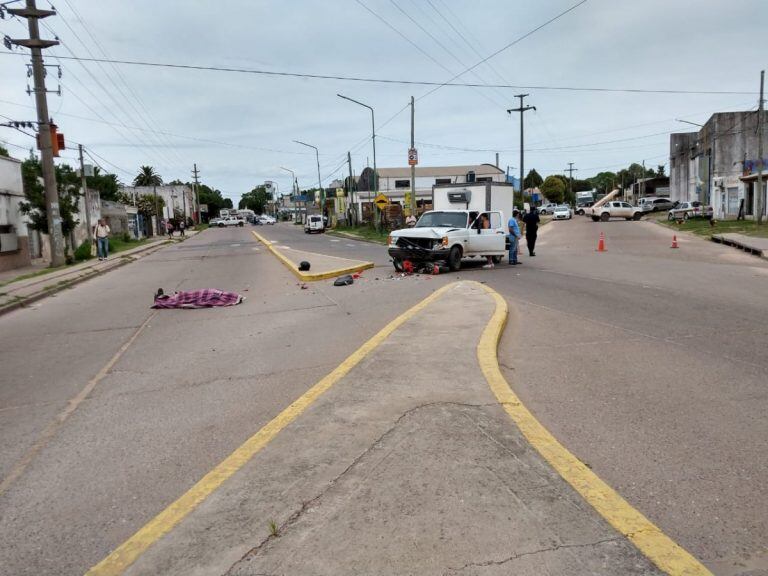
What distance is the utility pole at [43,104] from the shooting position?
22391mm

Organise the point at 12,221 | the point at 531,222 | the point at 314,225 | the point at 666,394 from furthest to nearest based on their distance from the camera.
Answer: the point at 314,225 < the point at 12,221 < the point at 531,222 < the point at 666,394

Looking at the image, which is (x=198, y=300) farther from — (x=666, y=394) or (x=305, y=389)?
(x=666, y=394)

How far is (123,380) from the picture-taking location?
6.71 metres

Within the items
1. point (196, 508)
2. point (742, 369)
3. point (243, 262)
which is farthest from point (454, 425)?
point (243, 262)

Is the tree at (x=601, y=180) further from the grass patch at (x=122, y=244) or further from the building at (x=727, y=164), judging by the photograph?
the grass patch at (x=122, y=244)

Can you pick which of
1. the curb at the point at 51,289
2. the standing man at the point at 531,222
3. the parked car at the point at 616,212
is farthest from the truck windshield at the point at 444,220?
the parked car at the point at 616,212

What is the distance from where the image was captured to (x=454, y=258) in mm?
17062

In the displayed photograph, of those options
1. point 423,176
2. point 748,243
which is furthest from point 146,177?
point 748,243

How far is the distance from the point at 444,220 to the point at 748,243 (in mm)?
14066

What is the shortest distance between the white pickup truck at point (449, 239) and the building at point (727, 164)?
31.1 metres

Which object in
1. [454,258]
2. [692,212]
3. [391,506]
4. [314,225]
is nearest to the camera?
[391,506]

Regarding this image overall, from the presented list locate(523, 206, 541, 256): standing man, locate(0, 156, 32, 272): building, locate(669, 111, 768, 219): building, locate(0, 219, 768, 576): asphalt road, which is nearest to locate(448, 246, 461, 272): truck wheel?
locate(0, 219, 768, 576): asphalt road

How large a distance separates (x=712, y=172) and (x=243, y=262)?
45345 mm

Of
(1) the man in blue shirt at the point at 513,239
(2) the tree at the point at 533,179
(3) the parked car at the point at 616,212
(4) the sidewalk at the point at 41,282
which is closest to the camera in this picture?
(4) the sidewalk at the point at 41,282
